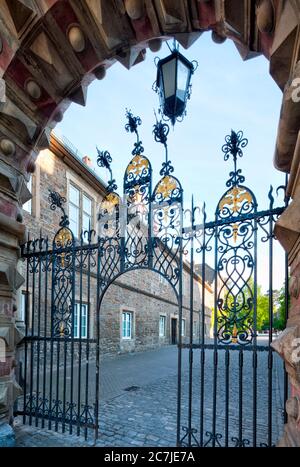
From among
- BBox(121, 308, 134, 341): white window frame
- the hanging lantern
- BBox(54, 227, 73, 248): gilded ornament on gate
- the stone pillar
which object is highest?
the hanging lantern

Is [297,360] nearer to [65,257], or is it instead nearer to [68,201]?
[65,257]

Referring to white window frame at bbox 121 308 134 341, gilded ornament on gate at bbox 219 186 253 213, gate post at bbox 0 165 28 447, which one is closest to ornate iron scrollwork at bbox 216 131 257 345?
gilded ornament on gate at bbox 219 186 253 213

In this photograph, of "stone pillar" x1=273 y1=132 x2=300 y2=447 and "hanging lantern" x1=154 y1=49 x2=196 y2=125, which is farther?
"hanging lantern" x1=154 y1=49 x2=196 y2=125

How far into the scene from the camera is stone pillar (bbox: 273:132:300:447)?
159 cm

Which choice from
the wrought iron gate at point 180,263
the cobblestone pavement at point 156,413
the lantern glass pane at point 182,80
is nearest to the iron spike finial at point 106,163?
the wrought iron gate at point 180,263

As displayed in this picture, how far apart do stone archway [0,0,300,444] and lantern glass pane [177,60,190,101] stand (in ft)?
1.11

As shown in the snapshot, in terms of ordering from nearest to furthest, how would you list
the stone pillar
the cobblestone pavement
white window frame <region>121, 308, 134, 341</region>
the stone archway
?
the stone pillar → the stone archway → the cobblestone pavement → white window frame <region>121, 308, 134, 341</region>

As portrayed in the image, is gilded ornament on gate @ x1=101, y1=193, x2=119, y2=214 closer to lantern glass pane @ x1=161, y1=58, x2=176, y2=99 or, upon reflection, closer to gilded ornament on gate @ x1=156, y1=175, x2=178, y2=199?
gilded ornament on gate @ x1=156, y1=175, x2=178, y2=199

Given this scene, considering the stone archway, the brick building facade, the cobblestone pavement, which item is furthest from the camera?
the brick building facade

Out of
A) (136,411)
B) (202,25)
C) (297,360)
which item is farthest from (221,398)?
(202,25)

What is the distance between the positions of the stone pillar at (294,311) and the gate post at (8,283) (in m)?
2.66

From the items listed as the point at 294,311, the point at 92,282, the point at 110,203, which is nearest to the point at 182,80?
the point at 110,203

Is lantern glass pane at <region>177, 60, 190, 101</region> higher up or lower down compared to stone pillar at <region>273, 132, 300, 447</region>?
higher up

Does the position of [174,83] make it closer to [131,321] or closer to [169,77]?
[169,77]
